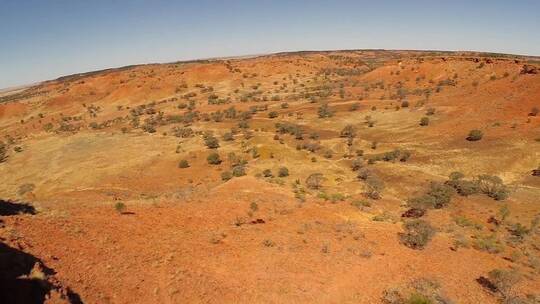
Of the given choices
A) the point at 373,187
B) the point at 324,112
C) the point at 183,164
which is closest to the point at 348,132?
the point at 324,112

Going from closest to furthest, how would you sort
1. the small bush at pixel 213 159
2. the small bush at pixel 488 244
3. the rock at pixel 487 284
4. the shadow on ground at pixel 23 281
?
1. the shadow on ground at pixel 23 281
2. the rock at pixel 487 284
3. the small bush at pixel 488 244
4. the small bush at pixel 213 159

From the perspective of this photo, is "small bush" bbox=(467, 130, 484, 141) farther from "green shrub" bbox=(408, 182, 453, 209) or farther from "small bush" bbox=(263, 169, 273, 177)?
"small bush" bbox=(263, 169, 273, 177)

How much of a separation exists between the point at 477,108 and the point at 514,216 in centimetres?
2170

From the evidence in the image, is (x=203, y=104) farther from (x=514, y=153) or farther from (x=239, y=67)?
(x=514, y=153)

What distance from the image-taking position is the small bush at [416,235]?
Result: 15.0m

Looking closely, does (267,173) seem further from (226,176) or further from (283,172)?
(226,176)

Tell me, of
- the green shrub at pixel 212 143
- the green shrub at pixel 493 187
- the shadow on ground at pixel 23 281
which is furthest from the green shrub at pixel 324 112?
the shadow on ground at pixel 23 281

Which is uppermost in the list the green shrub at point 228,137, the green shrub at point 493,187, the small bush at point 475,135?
the green shrub at point 228,137

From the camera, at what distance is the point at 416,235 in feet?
50.2

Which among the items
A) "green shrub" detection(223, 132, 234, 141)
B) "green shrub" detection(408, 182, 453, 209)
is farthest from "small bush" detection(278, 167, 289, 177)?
"green shrub" detection(223, 132, 234, 141)

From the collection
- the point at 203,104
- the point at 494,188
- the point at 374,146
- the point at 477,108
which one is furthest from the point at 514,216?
the point at 203,104

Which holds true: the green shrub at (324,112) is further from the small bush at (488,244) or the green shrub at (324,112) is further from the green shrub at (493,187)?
the small bush at (488,244)

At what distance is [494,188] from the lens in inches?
885

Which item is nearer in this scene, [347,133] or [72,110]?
[347,133]
